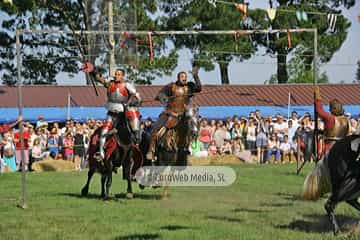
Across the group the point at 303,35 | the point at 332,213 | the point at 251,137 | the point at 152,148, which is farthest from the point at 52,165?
the point at 303,35

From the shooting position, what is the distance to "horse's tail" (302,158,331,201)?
914 cm

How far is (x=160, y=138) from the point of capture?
1313 centimetres

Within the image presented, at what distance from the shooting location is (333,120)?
Result: 451 inches

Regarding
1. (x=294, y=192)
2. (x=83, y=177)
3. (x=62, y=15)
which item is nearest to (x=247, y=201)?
(x=294, y=192)

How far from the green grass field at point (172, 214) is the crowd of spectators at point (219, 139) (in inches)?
237

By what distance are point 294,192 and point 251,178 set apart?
3204 mm

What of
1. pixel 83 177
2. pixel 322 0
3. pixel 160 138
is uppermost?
pixel 322 0

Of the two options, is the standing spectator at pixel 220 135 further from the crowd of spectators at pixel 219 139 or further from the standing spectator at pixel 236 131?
the standing spectator at pixel 236 131

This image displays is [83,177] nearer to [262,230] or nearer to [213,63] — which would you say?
[262,230]

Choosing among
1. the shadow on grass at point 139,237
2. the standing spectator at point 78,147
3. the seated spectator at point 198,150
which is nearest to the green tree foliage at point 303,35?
the seated spectator at point 198,150

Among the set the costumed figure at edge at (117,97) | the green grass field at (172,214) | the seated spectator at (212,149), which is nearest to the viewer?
the green grass field at (172,214)

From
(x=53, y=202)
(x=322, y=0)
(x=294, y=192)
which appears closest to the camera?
(x=53, y=202)

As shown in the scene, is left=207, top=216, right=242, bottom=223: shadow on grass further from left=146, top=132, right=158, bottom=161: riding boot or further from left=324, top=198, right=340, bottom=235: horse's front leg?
left=146, top=132, right=158, bottom=161: riding boot

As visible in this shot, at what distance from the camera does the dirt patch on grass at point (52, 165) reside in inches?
861
